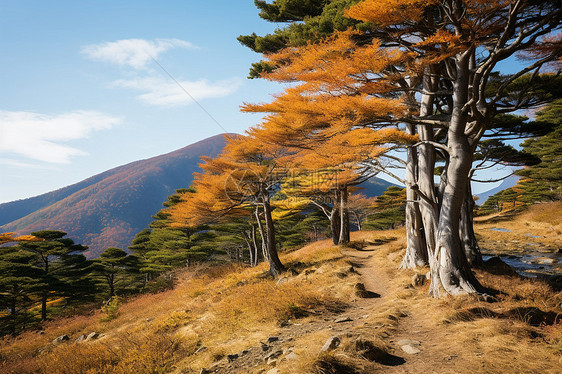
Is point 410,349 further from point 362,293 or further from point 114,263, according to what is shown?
point 114,263

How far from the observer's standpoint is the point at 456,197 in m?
6.39

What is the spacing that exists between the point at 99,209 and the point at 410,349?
532ft

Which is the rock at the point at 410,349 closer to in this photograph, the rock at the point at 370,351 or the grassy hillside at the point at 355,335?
the grassy hillside at the point at 355,335

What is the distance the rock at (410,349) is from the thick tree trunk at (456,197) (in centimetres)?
282

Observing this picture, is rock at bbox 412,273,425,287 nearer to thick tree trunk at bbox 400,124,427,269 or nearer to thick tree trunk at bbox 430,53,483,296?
thick tree trunk at bbox 430,53,483,296

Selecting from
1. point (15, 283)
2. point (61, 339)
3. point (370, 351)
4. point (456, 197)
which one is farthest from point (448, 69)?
point (15, 283)

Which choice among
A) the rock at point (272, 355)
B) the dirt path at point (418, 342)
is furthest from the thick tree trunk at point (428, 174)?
the rock at point (272, 355)

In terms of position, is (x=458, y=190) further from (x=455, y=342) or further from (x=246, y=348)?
(x=246, y=348)

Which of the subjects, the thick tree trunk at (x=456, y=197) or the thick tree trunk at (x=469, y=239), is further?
the thick tree trunk at (x=469, y=239)

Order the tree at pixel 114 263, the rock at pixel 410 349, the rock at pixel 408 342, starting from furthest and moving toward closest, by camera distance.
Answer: the tree at pixel 114 263 → the rock at pixel 408 342 → the rock at pixel 410 349

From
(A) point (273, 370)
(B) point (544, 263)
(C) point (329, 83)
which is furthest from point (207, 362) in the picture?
(B) point (544, 263)

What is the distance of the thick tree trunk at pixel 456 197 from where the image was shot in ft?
Result: 20.5

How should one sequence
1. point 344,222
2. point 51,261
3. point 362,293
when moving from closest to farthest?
point 362,293 → point 344,222 → point 51,261

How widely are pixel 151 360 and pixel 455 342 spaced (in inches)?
Answer: 200
